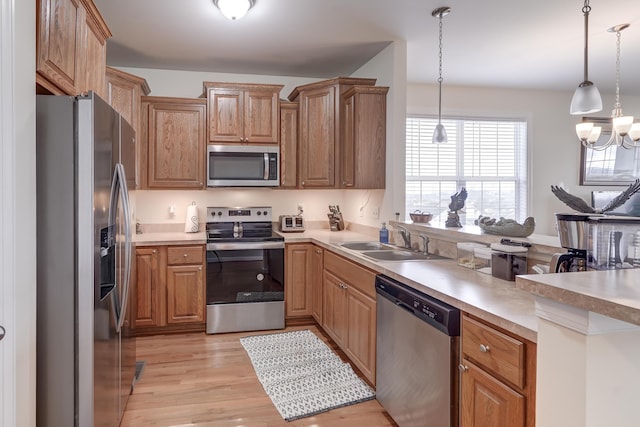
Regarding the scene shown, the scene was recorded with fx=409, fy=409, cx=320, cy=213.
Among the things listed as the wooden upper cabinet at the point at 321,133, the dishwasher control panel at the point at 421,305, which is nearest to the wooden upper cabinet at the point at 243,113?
the wooden upper cabinet at the point at 321,133

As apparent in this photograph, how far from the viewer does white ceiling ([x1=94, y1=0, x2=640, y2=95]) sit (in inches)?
115

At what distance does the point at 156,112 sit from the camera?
3902 millimetres

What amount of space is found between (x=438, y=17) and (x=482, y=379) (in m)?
2.62

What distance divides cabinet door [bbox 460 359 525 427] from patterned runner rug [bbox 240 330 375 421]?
1.09 meters

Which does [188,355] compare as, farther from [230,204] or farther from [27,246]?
[27,246]

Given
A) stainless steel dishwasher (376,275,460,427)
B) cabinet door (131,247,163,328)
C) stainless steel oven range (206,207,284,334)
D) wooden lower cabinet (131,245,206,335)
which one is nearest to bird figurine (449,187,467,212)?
stainless steel dishwasher (376,275,460,427)

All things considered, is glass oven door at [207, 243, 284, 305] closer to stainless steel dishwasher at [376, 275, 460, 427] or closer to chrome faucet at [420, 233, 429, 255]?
chrome faucet at [420, 233, 429, 255]

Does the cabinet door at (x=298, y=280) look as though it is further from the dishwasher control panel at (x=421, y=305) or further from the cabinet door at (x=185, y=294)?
the dishwasher control panel at (x=421, y=305)

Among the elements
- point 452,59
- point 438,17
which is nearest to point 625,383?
point 438,17

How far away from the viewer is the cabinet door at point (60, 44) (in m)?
1.62

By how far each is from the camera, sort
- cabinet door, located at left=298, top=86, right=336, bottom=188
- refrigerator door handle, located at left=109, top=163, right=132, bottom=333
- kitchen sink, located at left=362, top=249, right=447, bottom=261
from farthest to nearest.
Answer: cabinet door, located at left=298, top=86, right=336, bottom=188
kitchen sink, located at left=362, top=249, right=447, bottom=261
refrigerator door handle, located at left=109, top=163, right=132, bottom=333

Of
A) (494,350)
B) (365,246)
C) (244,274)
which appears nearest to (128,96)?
(244,274)

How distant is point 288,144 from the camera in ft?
13.7

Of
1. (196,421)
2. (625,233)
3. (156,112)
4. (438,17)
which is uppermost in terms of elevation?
(438,17)
